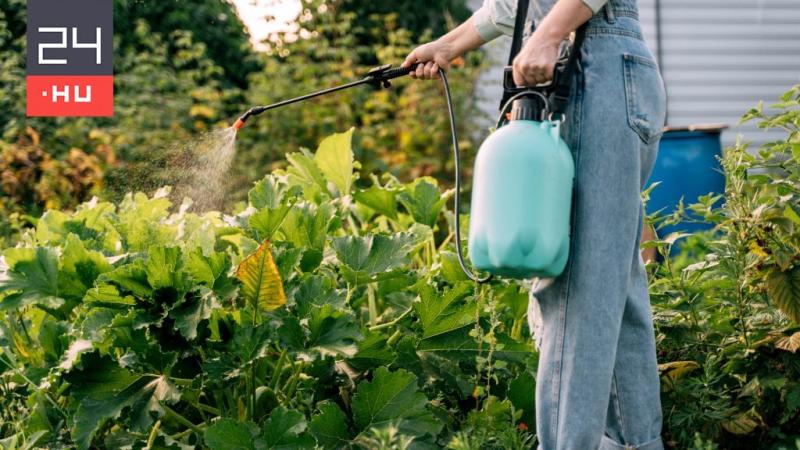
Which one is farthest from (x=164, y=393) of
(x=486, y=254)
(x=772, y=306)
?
(x=772, y=306)

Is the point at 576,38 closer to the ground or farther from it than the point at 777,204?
farther from it

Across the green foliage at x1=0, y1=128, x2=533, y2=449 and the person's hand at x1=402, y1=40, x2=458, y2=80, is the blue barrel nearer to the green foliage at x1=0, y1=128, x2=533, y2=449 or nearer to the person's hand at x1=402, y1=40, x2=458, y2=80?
the green foliage at x1=0, y1=128, x2=533, y2=449

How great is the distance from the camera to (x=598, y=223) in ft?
5.64

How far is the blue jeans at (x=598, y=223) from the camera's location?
172 centimetres

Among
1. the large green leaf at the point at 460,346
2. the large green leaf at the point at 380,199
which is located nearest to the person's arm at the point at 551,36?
the large green leaf at the point at 460,346

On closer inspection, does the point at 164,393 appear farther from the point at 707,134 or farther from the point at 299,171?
the point at 707,134

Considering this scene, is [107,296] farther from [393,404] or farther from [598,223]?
[598,223]

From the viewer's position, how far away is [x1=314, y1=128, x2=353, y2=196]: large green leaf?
288cm

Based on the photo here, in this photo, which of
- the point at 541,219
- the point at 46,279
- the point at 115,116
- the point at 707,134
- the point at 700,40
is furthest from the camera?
the point at 700,40

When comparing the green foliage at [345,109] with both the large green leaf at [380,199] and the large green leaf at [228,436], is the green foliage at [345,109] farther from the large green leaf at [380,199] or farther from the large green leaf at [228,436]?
the large green leaf at [228,436]

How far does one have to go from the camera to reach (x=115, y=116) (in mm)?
5355

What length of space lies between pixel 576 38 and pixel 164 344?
1.07 m

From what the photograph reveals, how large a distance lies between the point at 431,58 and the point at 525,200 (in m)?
0.62

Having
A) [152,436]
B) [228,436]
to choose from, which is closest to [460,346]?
[228,436]
